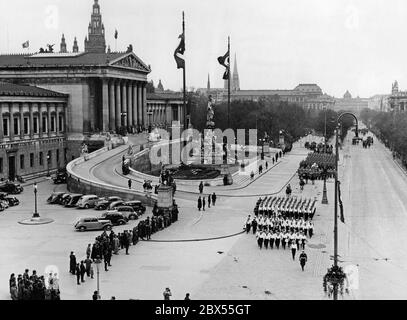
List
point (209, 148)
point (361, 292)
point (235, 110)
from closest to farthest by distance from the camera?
1. point (361, 292)
2. point (209, 148)
3. point (235, 110)

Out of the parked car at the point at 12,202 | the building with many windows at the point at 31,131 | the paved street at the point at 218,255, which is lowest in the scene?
the paved street at the point at 218,255

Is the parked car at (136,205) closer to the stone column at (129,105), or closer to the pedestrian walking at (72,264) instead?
the pedestrian walking at (72,264)

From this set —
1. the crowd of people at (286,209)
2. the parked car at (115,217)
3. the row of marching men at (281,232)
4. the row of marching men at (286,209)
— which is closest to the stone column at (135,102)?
the crowd of people at (286,209)

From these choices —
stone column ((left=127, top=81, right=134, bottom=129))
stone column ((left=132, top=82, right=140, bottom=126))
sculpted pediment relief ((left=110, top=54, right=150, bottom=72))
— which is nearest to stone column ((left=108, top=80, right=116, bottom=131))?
sculpted pediment relief ((left=110, top=54, right=150, bottom=72))

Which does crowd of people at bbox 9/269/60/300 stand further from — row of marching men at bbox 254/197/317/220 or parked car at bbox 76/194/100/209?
parked car at bbox 76/194/100/209

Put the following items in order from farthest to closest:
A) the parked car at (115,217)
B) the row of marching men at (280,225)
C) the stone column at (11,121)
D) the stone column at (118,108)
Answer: the stone column at (118,108) < the stone column at (11,121) < the parked car at (115,217) < the row of marching men at (280,225)
